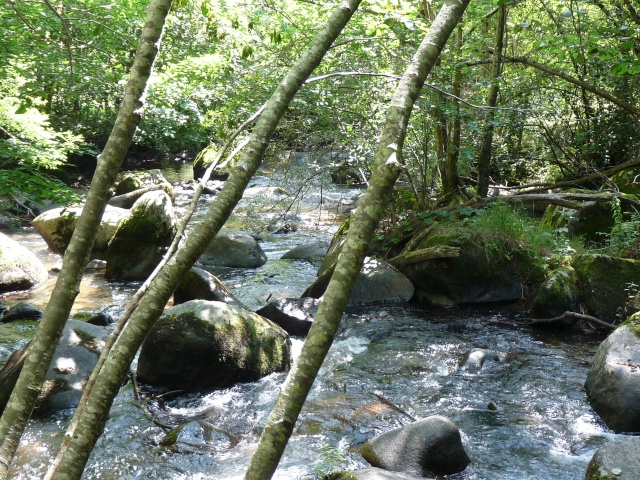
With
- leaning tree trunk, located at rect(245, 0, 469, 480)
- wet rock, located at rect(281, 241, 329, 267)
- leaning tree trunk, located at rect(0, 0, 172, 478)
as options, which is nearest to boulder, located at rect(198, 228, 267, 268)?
wet rock, located at rect(281, 241, 329, 267)

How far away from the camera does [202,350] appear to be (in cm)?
564

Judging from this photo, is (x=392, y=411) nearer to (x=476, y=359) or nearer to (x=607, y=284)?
(x=476, y=359)

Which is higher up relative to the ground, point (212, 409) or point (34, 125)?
point (34, 125)

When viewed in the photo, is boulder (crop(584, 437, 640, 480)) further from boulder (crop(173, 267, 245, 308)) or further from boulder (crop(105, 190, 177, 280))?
boulder (crop(105, 190, 177, 280))

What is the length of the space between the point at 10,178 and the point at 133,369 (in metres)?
2.29

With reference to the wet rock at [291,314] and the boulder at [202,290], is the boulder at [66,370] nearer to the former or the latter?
the boulder at [202,290]

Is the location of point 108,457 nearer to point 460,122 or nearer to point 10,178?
point 10,178

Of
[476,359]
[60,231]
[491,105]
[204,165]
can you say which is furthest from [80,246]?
[204,165]

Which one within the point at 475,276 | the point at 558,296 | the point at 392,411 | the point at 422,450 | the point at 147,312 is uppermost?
the point at 147,312

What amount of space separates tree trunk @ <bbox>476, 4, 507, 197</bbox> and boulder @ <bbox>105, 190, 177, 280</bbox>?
5.20 metres

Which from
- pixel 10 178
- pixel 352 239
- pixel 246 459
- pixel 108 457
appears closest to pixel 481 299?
pixel 246 459

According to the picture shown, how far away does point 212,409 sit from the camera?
5.22m

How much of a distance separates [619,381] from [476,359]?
5.20 feet

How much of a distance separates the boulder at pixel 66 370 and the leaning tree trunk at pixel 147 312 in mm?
3813
